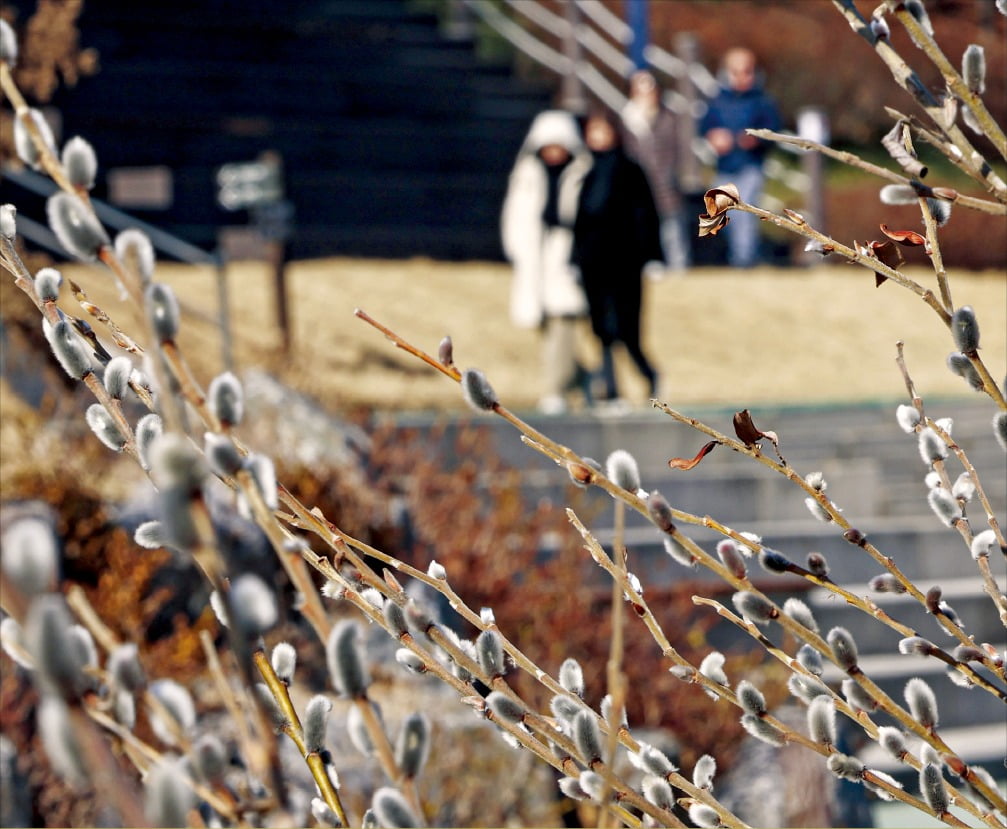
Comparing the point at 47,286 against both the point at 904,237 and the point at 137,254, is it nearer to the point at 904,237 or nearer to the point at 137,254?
the point at 137,254

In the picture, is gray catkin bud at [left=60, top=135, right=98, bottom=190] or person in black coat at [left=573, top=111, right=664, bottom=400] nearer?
gray catkin bud at [left=60, top=135, right=98, bottom=190]

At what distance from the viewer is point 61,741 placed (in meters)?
0.57

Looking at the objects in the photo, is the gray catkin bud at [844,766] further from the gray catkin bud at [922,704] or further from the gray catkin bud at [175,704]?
the gray catkin bud at [175,704]

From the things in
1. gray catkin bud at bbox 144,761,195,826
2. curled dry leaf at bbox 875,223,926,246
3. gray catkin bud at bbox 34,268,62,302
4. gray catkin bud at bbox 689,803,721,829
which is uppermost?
curled dry leaf at bbox 875,223,926,246

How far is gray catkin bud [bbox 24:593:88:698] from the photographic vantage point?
0.56 meters

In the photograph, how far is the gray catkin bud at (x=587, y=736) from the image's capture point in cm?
97

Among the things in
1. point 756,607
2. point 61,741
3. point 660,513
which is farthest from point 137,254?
point 756,607

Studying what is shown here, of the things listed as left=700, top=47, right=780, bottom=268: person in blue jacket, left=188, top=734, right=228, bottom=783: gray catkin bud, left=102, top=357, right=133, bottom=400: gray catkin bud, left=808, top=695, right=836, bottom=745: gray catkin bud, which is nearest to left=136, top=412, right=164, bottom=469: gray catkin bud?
left=102, top=357, right=133, bottom=400: gray catkin bud

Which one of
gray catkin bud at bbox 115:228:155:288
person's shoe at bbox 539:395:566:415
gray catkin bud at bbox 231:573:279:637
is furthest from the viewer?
person's shoe at bbox 539:395:566:415

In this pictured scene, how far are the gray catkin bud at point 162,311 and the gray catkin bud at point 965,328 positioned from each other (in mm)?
666

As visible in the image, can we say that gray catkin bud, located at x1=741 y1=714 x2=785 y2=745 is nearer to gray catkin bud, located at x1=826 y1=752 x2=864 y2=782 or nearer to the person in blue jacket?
gray catkin bud, located at x1=826 y1=752 x2=864 y2=782

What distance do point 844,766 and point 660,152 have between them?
13580mm

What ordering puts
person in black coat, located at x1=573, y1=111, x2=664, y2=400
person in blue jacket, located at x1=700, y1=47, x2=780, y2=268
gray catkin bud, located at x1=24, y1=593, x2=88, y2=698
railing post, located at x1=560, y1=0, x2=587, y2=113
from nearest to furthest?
gray catkin bud, located at x1=24, y1=593, x2=88, y2=698
person in black coat, located at x1=573, y1=111, x2=664, y2=400
person in blue jacket, located at x1=700, y1=47, x2=780, y2=268
railing post, located at x1=560, y1=0, x2=587, y2=113

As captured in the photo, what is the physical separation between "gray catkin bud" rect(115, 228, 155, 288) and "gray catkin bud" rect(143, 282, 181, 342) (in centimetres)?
1
